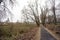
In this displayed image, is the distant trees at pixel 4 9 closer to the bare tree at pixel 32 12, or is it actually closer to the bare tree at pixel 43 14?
the bare tree at pixel 32 12

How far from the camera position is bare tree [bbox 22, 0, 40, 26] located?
2959 millimetres

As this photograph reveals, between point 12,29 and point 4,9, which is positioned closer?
point 12,29


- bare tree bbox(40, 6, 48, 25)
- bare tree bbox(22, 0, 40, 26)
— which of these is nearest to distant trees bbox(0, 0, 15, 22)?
bare tree bbox(22, 0, 40, 26)

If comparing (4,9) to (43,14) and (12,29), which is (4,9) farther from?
(43,14)

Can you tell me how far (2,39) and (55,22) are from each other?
50.9 inches

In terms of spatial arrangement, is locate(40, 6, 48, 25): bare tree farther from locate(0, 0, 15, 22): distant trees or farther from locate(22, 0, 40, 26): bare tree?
locate(0, 0, 15, 22): distant trees

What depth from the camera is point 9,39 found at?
276 cm

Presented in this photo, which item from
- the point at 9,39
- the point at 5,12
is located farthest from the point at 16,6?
the point at 9,39

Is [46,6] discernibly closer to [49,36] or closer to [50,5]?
[50,5]

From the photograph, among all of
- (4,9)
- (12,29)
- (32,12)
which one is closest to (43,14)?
(32,12)

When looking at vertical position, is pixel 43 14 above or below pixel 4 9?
below

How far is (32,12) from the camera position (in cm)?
299

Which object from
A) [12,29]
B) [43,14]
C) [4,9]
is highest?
[4,9]

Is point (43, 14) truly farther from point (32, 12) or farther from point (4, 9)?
point (4, 9)
